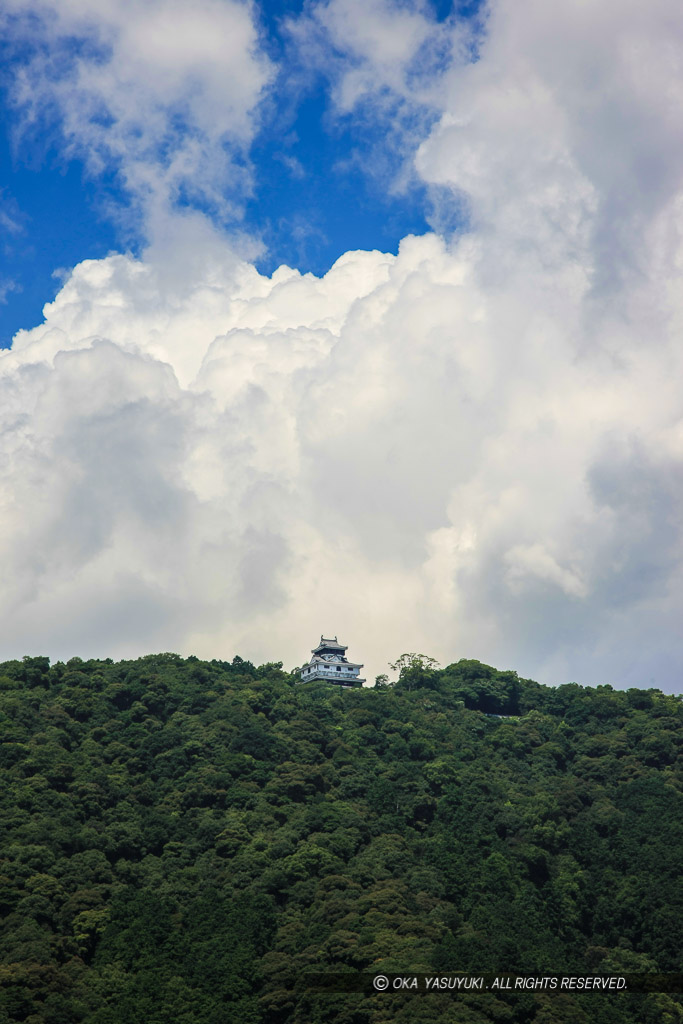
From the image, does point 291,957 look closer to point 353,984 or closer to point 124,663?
point 353,984

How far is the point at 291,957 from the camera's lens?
50.2 m

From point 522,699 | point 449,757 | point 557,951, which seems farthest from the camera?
point 522,699

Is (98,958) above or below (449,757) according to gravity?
below

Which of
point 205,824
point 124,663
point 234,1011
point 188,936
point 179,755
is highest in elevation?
point 124,663

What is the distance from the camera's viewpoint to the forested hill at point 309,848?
1896 inches

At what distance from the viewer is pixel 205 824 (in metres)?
61.2

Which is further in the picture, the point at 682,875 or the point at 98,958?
the point at 682,875

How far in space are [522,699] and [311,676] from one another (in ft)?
72.3

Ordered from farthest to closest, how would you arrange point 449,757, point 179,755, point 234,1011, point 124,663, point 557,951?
point 124,663 → point 449,757 → point 179,755 → point 557,951 → point 234,1011

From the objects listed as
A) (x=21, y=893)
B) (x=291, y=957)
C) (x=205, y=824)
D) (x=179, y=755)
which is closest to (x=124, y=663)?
(x=179, y=755)

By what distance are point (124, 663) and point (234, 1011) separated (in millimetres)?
38755

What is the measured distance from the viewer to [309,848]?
2312 inches

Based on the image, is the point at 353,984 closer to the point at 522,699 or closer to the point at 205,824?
the point at 205,824

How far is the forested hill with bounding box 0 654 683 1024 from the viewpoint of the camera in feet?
158
